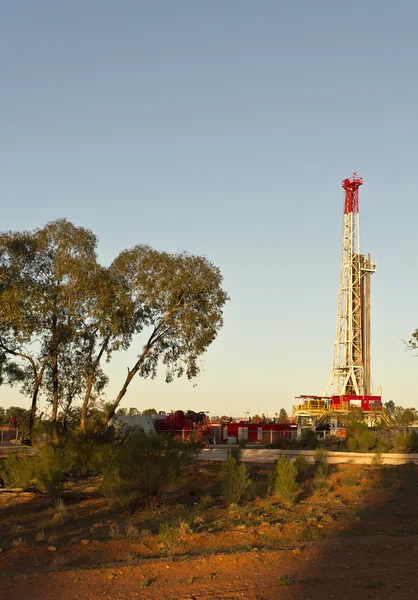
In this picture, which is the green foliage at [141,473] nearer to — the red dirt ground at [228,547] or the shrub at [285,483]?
the red dirt ground at [228,547]

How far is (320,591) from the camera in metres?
11.5

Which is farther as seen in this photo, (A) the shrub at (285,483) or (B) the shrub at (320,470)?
(B) the shrub at (320,470)

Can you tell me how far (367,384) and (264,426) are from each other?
→ 30803 millimetres

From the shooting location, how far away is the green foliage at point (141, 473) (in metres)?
22.9

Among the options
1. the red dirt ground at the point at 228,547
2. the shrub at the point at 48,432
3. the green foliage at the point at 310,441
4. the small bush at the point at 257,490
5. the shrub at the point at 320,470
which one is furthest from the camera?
the green foliage at the point at 310,441

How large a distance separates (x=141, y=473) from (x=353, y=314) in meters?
64.7

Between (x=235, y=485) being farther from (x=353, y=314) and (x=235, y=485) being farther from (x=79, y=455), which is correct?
(x=353, y=314)

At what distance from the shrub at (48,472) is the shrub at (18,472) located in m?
0.29

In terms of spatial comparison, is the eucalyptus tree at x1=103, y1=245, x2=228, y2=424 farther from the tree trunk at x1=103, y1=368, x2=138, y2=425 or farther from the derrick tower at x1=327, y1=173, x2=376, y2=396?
the derrick tower at x1=327, y1=173, x2=376, y2=396

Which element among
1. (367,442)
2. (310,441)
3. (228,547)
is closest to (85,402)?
(310,441)

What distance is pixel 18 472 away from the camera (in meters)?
26.1

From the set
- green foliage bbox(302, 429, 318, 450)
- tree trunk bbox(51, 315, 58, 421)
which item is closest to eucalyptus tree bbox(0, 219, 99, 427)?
tree trunk bbox(51, 315, 58, 421)

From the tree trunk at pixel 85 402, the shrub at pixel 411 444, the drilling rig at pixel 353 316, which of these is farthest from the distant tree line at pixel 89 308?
the drilling rig at pixel 353 316

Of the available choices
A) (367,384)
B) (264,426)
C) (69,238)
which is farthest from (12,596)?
(367,384)
